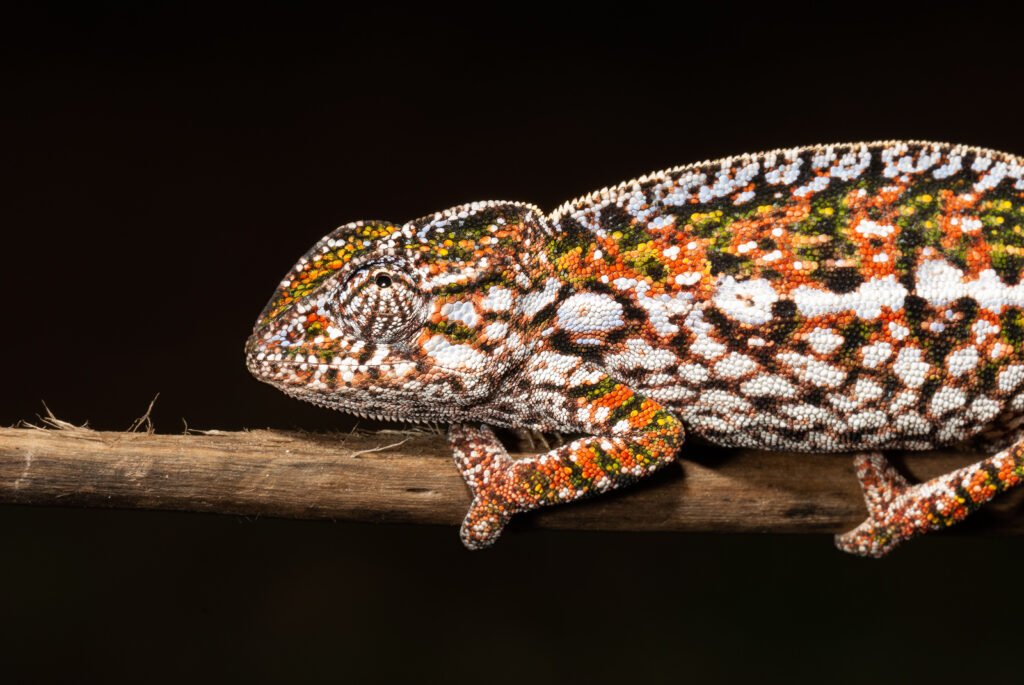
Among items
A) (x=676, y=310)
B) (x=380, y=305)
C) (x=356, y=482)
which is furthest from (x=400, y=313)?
(x=676, y=310)

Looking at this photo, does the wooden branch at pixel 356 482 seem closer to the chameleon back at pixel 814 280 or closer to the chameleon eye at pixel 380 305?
the chameleon back at pixel 814 280

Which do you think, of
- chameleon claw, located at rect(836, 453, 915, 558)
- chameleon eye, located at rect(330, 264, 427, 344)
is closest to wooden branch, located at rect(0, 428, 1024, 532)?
chameleon claw, located at rect(836, 453, 915, 558)

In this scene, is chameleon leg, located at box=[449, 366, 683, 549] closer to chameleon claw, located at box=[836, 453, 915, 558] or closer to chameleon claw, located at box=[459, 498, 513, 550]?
chameleon claw, located at box=[459, 498, 513, 550]

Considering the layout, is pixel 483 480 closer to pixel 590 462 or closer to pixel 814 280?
pixel 590 462

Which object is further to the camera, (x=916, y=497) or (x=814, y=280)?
(x=916, y=497)

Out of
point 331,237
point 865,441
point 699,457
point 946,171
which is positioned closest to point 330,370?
point 331,237

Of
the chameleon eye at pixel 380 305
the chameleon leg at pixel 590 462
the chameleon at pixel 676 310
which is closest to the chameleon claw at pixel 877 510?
the chameleon at pixel 676 310

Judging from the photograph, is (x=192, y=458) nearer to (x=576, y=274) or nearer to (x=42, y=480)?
(x=42, y=480)
